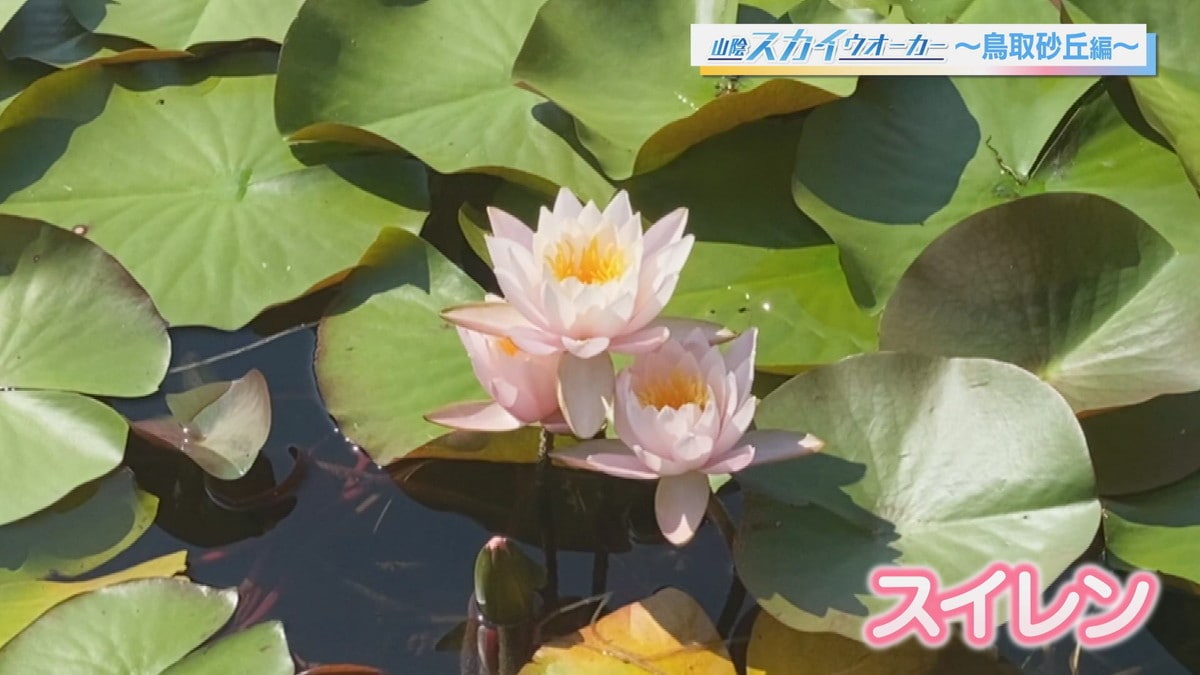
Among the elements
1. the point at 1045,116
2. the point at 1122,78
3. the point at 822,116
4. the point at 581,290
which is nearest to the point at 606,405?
the point at 581,290

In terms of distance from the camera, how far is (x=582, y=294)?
1.20 m

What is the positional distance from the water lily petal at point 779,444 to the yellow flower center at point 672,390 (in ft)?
0.31

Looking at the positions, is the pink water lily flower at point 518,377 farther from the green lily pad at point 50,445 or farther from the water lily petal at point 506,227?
the green lily pad at point 50,445

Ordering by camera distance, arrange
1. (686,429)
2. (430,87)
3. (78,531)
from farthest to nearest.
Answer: (430,87) → (78,531) → (686,429)

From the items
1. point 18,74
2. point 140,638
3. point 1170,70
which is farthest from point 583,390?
point 18,74

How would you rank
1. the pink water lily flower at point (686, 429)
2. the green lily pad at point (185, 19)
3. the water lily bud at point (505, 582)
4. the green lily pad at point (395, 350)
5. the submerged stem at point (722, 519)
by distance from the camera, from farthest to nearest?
the green lily pad at point (185, 19), the green lily pad at point (395, 350), the submerged stem at point (722, 519), the water lily bud at point (505, 582), the pink water lily flower at point (686, 429)

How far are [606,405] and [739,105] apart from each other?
0.59 m

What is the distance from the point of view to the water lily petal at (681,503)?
1.25m

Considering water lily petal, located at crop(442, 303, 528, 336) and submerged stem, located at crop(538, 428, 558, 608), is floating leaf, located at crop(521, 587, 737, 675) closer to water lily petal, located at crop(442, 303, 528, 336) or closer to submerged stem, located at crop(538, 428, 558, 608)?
submerged stem, located at crop(538, 428, 558, 608)

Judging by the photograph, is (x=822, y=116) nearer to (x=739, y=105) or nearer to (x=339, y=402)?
(x=739, y=105)

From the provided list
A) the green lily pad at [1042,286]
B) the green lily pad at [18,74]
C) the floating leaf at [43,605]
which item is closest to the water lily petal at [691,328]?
the green lily pad at [1042,286]

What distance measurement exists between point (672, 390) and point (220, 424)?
73cm

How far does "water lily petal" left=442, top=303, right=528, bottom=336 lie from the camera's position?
126 cm

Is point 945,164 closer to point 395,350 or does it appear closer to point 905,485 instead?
point 905,485
